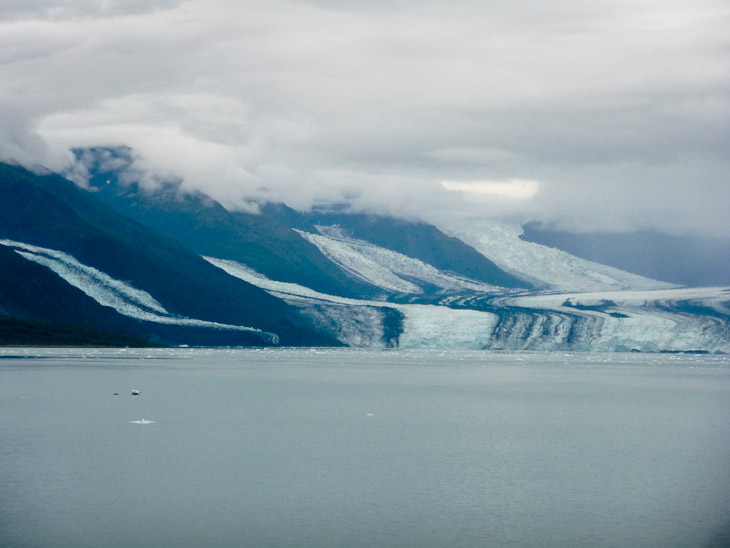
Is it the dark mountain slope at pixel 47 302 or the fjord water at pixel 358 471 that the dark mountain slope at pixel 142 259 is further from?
the fjord water at pixel 358 471

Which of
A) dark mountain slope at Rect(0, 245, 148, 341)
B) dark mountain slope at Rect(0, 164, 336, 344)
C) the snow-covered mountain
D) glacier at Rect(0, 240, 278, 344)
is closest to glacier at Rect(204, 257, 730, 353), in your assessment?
the snow-covered mountain

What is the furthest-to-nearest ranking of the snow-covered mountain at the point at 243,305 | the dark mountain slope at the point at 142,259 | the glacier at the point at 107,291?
1. the dark mountain slope at the point at 142,259
2. the glacier at the point at 107,291
3. the snow-covered mountain at the point at 243,305

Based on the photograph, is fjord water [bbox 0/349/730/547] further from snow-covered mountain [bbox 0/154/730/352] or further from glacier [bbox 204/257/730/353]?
snow-covered mountain [bbox 0/154/730/352]

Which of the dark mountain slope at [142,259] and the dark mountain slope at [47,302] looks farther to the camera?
the dark mountain slope at [142,259]

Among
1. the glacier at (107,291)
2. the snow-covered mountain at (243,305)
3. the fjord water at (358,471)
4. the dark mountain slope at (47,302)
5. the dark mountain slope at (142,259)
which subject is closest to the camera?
the fjord water at (358,471)

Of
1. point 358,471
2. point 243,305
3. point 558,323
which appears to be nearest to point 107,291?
point 243,305

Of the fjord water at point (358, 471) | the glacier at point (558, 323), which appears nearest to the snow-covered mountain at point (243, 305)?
the glacier at point (558, 323)

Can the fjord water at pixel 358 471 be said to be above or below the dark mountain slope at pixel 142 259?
below
